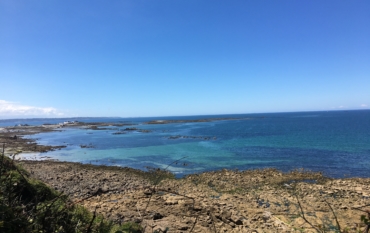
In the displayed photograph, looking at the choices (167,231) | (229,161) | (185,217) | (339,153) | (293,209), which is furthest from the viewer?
(339,153)

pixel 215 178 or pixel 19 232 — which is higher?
pixel 19 232

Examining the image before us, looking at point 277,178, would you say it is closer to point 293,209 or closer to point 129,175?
point 293,209

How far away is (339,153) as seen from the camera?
27656mm

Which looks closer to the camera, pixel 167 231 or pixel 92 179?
pixel 167 231

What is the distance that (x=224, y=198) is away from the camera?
44.5 feet

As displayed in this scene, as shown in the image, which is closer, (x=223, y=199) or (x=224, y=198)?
(x=223, y=199)

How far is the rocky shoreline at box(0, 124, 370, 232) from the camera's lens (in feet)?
30.6

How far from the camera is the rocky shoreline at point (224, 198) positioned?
933 cm

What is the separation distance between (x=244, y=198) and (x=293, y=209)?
2.82 meters

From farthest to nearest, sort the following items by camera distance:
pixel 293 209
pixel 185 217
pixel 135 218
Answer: pixel 293 209
pixel 185 217
pixel 135 218

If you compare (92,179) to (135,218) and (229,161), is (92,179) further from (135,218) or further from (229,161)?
(229,161)

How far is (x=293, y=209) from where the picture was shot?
37.9ft

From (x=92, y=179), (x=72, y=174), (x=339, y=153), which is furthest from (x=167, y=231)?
(x=339, y=153)

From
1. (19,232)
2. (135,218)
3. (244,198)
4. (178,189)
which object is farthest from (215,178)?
(19,232)
